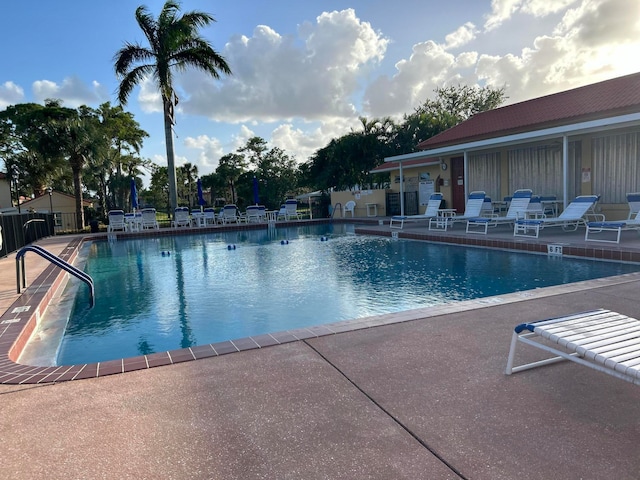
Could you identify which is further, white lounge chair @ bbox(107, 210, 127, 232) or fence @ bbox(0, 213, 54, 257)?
white lounge chair @ bbox(107, 210, 127, 232)

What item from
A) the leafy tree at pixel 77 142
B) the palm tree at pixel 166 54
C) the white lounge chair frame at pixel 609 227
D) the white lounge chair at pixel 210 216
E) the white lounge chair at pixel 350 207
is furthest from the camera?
the white lounge chair at pixel 350 207

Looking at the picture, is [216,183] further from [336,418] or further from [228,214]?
[336,418]

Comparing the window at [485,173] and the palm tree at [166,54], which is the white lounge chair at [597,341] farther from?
the palm tree at [166,54]

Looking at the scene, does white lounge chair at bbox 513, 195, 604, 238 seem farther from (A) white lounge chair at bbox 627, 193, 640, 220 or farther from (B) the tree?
(B) the tree

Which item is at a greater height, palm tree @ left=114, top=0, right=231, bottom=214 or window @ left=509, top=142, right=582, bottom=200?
palm tree @ left=114, top=0, right=231, bottom=214

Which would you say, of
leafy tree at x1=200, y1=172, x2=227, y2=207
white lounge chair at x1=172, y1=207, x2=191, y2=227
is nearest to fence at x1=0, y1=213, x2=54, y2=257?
white lounge chair at x1=172, y1=207, x2=191, y2=227

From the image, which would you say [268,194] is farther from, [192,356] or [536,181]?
[192,356]

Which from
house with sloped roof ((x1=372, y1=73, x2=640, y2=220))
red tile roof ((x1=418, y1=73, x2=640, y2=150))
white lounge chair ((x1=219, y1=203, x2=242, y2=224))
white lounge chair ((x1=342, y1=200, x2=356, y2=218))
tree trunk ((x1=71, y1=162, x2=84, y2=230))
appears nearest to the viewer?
house with sloped roof ((x1=372, y1=73, x2=640, y2=220))

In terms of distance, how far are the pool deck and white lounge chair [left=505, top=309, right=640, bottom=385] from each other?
0.27 meters

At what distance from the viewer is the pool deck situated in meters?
1.95

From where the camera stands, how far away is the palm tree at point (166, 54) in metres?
18.7

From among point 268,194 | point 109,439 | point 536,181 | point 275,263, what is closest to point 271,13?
point 275,263

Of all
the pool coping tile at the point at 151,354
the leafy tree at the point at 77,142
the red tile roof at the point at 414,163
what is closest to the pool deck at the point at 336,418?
the pool coping tile at the point at 151,354

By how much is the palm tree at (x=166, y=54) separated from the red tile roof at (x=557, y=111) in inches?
444
